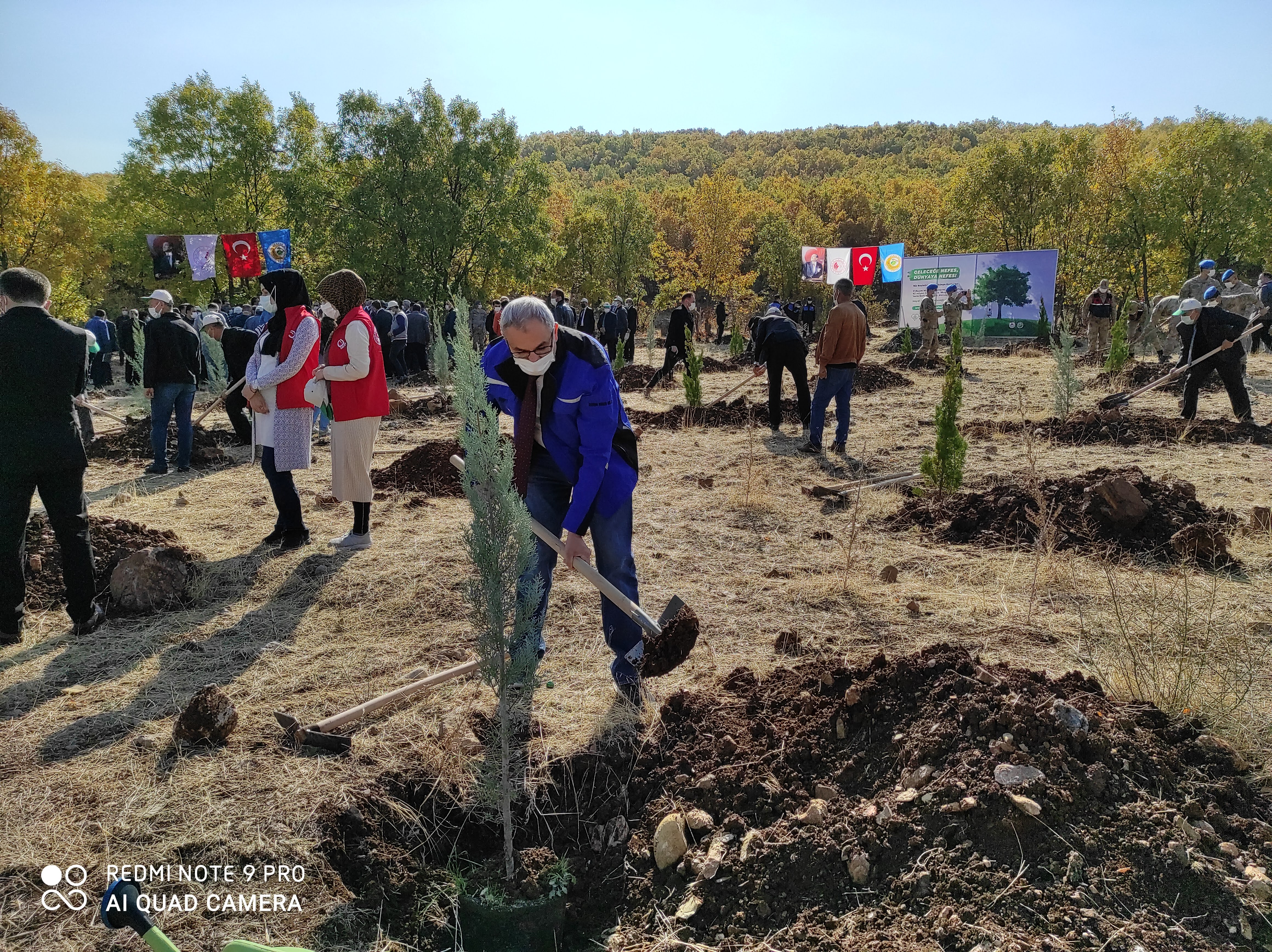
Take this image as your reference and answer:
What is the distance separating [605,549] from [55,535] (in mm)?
3387

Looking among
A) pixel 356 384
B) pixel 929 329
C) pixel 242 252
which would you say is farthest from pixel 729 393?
pixel 242 252

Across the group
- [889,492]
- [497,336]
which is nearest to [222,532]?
[497,336]

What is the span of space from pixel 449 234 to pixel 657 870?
3136 centimetres

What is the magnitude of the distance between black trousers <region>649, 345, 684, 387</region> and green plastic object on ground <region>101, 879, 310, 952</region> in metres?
13.8

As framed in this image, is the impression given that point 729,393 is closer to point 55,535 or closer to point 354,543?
point 354,543

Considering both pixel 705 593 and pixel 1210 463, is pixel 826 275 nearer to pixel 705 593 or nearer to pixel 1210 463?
pixel 1210 463

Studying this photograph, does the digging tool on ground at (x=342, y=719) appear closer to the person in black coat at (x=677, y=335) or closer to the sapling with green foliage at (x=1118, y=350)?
the person in black coat at (x=677, y=335)

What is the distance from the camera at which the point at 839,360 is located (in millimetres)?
8578

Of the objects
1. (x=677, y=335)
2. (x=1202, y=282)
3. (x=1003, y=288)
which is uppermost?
(x=1003, y=288)

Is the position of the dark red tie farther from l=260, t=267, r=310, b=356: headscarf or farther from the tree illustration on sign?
the tree illustration on sign

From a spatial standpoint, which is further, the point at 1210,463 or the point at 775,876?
the point at 1210,463

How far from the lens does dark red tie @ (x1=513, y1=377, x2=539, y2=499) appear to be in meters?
3.46

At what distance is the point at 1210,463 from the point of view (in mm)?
7996

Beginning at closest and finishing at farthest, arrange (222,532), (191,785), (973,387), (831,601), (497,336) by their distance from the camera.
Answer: (191,785) < (497,336) < (831,601) < (222,532) < (973,387)
